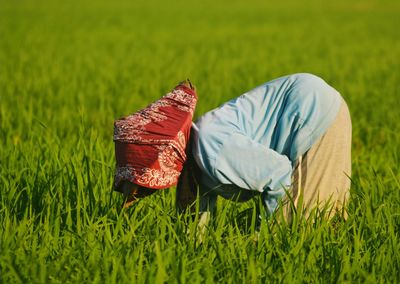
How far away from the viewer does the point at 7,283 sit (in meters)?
2.50

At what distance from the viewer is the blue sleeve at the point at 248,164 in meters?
2.66

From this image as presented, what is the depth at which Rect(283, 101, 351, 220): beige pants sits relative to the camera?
2.92 meters

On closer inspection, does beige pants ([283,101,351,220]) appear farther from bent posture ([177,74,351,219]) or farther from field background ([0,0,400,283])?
field background ([0,0,400,283])

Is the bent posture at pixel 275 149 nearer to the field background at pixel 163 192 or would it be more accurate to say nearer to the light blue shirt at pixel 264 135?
the light blue shirt at pixel 264 135

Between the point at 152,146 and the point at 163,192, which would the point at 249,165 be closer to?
the point at 152,146

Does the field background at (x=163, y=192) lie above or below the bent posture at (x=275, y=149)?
below

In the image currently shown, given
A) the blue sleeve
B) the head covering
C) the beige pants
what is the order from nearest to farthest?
1. the head covering
2. the blue sleeve
3. the beige pants

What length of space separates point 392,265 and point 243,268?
55 centimetres

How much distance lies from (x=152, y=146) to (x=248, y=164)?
36 cm

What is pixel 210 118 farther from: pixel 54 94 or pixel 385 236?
pixel 54 94

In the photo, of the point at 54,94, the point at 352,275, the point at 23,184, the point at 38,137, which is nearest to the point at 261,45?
the point at 54,94

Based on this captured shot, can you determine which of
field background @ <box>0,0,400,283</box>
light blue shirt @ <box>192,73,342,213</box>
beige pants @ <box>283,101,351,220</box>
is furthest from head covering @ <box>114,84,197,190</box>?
beige pants @ <box>283,101,351,220</box>

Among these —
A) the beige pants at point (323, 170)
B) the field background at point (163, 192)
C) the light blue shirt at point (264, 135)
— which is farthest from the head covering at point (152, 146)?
the beige pants at point (323, 170)

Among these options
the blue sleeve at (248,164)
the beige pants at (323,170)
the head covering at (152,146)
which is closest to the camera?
the head covering at (152,146)
